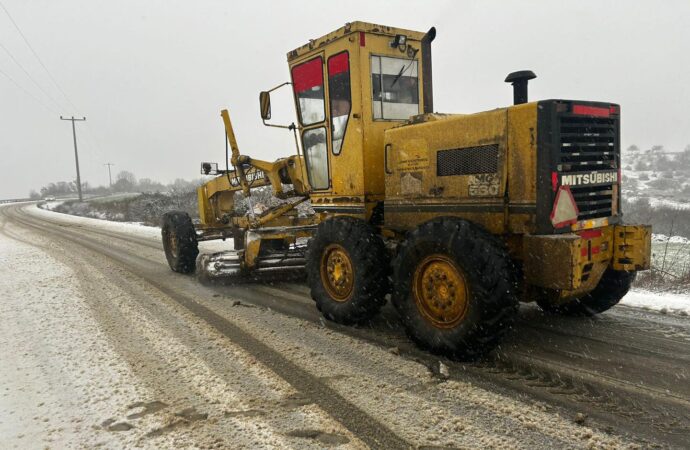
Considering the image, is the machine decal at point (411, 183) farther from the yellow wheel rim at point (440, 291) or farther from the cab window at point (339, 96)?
the cab window at point (339, 96)

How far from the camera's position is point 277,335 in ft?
16.0

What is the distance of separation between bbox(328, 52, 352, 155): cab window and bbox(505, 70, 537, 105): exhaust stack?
5.77ft

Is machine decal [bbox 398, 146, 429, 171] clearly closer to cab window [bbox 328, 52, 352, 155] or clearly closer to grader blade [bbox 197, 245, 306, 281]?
cab window [bbox 328, 52, 352, 155]

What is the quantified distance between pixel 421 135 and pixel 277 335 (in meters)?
2.43

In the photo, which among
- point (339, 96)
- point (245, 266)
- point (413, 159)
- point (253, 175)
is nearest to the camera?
point (413, 159)

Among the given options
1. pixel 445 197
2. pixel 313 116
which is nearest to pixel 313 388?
pixel 445 197

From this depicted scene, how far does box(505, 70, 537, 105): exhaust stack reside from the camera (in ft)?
13.7

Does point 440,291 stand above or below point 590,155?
below

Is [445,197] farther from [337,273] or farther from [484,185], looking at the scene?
[337,273]

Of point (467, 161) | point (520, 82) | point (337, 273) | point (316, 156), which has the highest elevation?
point (520, 82)

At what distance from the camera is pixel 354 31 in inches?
202

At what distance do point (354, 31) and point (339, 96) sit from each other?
701mm

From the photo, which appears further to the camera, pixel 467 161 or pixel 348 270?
pixel 348 270

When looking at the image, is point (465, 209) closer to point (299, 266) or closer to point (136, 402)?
point (136, 402)
